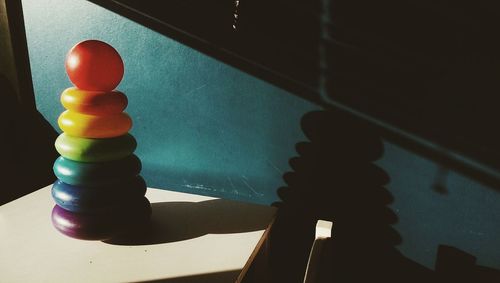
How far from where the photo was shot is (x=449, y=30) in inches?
48.2

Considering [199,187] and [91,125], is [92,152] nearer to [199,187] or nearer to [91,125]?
[91,125]

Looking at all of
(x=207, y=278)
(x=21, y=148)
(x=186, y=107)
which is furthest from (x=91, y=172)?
(x=21, y=148)

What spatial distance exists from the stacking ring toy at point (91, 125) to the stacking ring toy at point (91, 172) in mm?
88

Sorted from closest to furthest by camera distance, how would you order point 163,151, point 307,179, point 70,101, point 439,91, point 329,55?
point 70,101
point 439,91
point 329,55
point 307,179
point 163,151

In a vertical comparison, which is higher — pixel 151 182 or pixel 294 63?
pixel 294 63

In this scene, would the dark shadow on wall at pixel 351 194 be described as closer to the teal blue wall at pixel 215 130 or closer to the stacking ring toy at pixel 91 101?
the teal blue wall at pixel 215 130

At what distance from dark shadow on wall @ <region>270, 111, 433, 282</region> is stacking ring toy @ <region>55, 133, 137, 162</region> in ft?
2.31

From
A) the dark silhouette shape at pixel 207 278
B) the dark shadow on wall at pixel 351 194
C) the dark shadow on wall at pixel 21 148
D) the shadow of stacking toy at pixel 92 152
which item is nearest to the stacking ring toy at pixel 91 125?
the shadow of stacking toy at pixel 92 152

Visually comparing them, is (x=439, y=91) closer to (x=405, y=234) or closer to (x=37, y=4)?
(x=405, y=234)

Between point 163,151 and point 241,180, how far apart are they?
0.38 m

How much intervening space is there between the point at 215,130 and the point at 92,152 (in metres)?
0.58

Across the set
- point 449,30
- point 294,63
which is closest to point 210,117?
point 294,63

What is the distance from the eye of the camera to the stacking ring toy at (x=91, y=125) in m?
1.13

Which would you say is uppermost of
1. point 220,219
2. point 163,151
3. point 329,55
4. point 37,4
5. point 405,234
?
point 37,4
